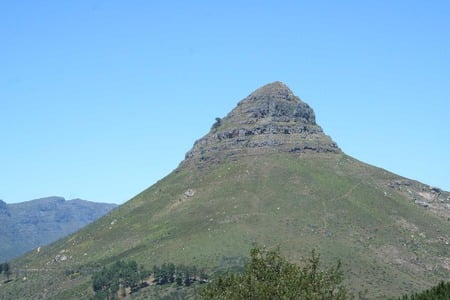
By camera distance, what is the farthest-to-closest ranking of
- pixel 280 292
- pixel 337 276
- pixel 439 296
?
1. pixel 439 296
2. pixel 337 276
3. pixel 280 292

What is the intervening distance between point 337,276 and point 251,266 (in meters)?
10.6

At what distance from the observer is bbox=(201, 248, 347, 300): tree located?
72438 mm

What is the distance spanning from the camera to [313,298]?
72062 mm

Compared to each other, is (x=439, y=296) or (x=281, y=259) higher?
(x=281, y=259)

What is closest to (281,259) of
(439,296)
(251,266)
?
(251,266)

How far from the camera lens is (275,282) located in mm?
74438

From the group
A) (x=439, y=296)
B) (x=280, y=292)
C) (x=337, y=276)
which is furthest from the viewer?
(x=439, y=296)

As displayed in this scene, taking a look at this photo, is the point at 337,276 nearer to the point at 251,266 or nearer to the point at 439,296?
the point at 251,266

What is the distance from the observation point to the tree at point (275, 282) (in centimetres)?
7244

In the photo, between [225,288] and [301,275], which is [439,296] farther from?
[225,288]

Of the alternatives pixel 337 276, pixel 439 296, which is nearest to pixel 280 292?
pixel 337 276

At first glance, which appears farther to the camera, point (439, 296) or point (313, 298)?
point (439, 296)

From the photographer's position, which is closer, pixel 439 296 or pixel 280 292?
pixel 280 292

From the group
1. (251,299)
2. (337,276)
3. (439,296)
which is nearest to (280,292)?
(251,299)
